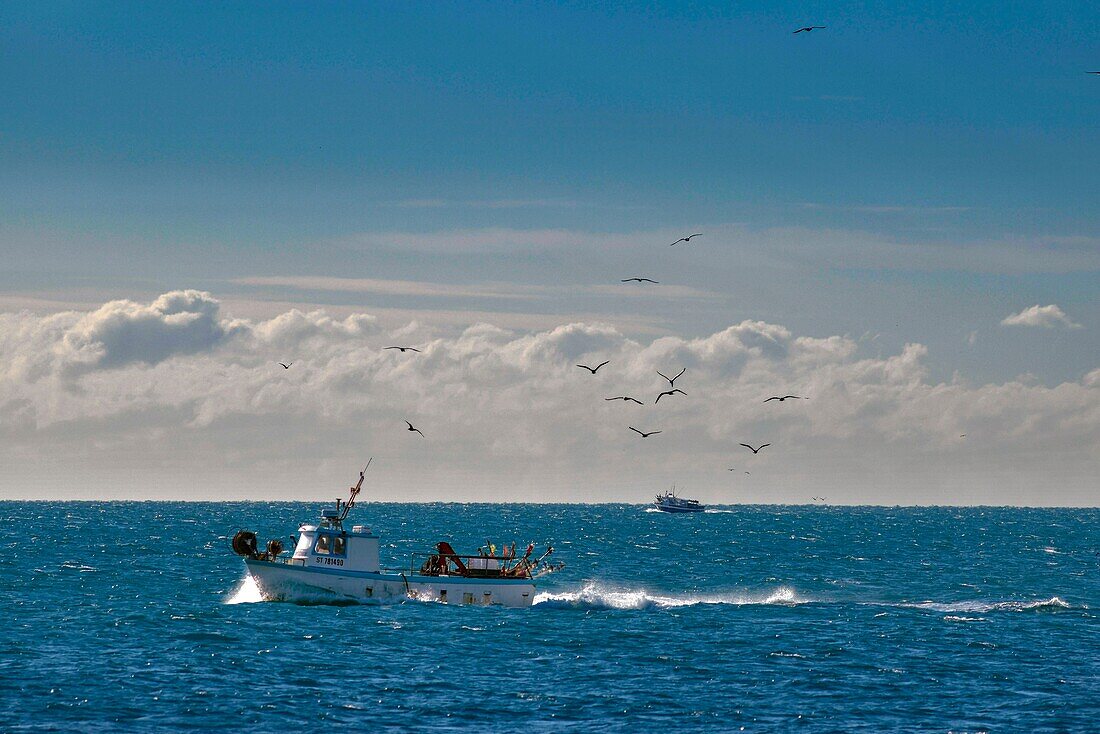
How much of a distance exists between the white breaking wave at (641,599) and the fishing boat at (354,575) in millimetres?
4477

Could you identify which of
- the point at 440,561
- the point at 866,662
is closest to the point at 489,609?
the point at 440,561

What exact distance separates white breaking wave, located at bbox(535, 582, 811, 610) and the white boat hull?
4.33 metres

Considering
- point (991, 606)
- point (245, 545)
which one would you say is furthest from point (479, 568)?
point (991, 606)

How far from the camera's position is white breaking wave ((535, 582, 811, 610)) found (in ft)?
237

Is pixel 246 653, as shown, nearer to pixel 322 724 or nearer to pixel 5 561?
pixel 322 724

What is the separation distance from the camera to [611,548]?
146 m

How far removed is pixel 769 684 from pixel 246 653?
21.3m

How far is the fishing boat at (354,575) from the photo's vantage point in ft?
218

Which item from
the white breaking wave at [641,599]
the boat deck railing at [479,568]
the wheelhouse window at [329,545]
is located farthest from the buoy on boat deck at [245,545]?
the white breaking wave at [641,599]

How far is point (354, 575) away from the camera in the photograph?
218ft

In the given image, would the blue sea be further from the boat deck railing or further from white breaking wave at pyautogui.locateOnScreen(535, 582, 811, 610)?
the boat deck railing

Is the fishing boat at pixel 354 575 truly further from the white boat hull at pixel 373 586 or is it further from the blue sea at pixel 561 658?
the blue sea at pixel 561 658

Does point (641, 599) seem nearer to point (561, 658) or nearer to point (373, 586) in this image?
point (373, 586)

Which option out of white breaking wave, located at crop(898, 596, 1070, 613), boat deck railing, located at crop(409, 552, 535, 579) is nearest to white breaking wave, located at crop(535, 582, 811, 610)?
boat deck railing, located at crop(409, 552, 535, 579)
